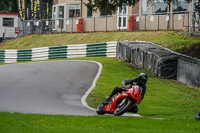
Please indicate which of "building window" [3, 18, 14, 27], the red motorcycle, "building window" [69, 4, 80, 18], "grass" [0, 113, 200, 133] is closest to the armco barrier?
"building window" [69, 4, 80, 18]

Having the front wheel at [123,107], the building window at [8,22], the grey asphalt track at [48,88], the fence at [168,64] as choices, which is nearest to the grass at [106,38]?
the fence at [168,64]

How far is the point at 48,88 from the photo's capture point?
20.4 meters

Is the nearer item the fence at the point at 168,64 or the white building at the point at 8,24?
the fence at the point at 168,64

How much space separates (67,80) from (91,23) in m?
24.5

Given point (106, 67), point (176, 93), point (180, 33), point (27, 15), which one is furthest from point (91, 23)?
point (176, 93)

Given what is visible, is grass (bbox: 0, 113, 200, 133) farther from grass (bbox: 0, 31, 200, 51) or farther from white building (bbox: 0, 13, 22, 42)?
white building (bbox: 0, 13, 22, 42)

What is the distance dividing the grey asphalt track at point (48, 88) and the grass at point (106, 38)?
17.9ft

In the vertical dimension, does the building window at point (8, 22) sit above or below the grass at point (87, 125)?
above

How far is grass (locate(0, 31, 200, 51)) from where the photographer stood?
106 feet

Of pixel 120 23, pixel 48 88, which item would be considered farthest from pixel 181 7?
pixel 48 88

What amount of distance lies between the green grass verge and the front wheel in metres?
0.47

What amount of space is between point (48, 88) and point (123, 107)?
7.90 m

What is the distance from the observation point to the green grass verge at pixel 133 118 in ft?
33.7

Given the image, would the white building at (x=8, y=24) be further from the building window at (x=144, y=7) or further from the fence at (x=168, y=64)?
the fence at (x=168, y=64)
